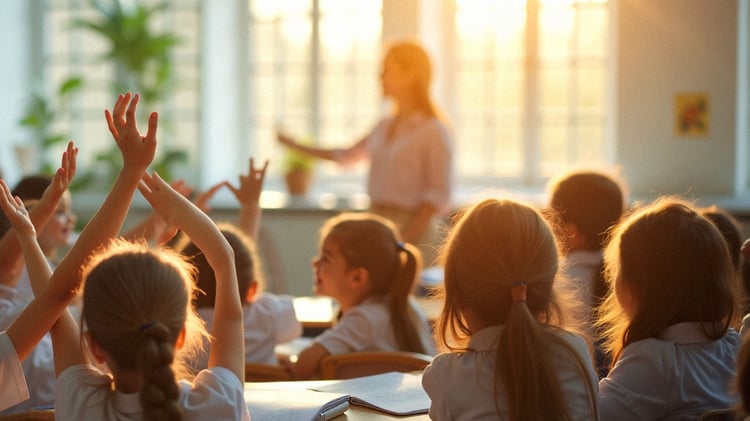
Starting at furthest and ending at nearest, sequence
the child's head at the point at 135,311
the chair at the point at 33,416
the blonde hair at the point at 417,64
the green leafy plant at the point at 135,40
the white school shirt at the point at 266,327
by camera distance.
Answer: the green leafy plant at the point at 135,40
the blonde hair at the point at 417,64
the white school shirt at the point at 266,327
the chair at the point at 33,416
the child's head at the point at 135,311

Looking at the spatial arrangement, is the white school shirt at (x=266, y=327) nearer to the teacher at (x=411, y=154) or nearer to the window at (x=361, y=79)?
the teacher at (x=411, y=154)

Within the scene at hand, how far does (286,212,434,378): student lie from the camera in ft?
9.09

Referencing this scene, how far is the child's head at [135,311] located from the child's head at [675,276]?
0.93 m

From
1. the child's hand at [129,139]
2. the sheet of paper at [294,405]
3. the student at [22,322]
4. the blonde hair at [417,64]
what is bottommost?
the sheet of paper at [294,405]

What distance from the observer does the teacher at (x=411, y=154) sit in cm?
480

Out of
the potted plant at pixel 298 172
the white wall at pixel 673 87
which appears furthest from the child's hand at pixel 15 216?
the potted plant at pixel 298 172

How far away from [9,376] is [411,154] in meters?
3.28

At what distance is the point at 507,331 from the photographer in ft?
5.73

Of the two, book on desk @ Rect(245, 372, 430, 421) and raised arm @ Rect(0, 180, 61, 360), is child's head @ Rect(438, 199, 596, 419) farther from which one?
raised arm @ Rect(0, 180, 61, 360)

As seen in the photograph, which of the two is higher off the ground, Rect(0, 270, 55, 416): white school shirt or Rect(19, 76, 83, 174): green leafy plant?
Rect(19, 76, 83, 174): green leafy plant

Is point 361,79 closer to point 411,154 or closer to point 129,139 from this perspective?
point 411,154

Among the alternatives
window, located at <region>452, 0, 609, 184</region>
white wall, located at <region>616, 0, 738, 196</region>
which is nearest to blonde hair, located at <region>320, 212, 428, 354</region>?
white wall, located at <region>616, 0, 738, 196</region>

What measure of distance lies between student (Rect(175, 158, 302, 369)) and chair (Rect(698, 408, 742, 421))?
123 cm

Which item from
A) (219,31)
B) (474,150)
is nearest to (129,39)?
(219,31)
